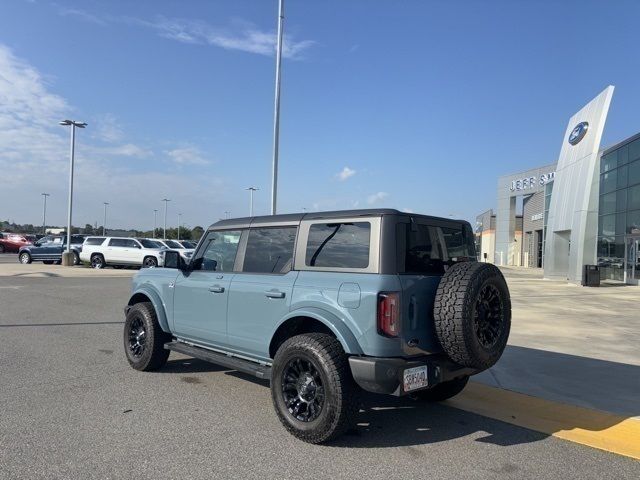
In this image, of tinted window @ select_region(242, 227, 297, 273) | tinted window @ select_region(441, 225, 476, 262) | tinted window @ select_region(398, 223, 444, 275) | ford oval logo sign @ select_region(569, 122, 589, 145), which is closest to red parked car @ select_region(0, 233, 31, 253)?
ford oval logo sign @ select_region(569, 122, 589, 145)

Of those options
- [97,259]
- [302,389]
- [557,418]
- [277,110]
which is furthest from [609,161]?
[97,259]

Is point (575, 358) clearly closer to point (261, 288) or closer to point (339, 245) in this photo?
point (339, 245)

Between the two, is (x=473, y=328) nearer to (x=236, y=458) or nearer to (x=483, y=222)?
(x=236, y=458)

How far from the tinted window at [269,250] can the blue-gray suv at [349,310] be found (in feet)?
0.04

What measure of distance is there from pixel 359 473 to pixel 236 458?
36.7 inches

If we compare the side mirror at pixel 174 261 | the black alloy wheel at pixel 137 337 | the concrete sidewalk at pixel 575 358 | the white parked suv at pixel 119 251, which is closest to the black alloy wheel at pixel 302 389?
the side mirror at pixel 174 261

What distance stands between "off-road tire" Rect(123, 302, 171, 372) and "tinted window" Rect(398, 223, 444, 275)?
3451 mm

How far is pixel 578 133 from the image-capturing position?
25.8 m

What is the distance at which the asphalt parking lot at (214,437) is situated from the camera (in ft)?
12.3

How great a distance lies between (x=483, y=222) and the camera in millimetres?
76062

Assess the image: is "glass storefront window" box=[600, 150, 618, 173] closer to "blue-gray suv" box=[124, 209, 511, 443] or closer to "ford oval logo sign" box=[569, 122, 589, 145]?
"ford oval logo sign" box=[569, 122, 589, 145]

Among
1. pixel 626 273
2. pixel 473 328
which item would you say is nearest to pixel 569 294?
pixel 626 273

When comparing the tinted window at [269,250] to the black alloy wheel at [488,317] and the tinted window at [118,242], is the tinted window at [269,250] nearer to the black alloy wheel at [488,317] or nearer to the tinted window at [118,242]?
the black alloy wheel at [488,317]

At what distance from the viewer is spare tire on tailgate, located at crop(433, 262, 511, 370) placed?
4.09 metres
